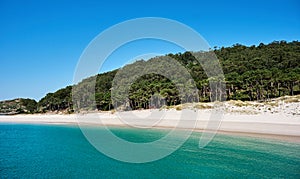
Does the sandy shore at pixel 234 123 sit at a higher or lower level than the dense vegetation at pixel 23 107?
lower

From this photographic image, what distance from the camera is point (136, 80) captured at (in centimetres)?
5488

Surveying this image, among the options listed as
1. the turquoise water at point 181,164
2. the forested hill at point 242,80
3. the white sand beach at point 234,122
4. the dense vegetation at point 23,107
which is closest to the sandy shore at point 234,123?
the white sand beach at point 234,122

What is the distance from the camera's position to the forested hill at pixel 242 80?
4650 cm

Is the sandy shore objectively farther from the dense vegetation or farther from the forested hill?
the dense vegetation

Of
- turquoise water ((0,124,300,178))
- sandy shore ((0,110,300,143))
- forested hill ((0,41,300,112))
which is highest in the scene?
forested hill ((0,41,300,112))

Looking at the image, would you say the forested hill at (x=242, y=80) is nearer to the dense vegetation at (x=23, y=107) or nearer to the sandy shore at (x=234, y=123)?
the sandy shore at (x=234, y=123)

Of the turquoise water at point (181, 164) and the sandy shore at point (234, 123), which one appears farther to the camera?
the sandy shore at point (234, 123)

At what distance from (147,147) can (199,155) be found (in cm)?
468

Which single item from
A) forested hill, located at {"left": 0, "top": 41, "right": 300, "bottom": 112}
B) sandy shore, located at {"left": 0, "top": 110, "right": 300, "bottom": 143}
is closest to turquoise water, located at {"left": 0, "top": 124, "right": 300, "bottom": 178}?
sandy shore, located at {"left": 0, "top": 110, "right": 300, "bottom": 143}

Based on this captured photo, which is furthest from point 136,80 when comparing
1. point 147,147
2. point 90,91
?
point 147,147

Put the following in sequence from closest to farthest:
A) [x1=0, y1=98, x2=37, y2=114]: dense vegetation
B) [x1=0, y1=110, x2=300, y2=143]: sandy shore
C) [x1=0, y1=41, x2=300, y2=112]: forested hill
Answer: [x1=0, y1=110, x2=300, y2=143]: sandy shore < [x1=0, y1=41, x2=300, y2=112]: forested hill < [x1=0, y1=98, x2=37, y2=114]: dense vegetation

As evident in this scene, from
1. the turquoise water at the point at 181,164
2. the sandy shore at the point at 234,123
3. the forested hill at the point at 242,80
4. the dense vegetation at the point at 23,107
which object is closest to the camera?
the turquoise water at the point at 181,164

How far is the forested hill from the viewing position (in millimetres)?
46500

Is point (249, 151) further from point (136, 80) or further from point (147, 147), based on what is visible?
point (136, 80)
